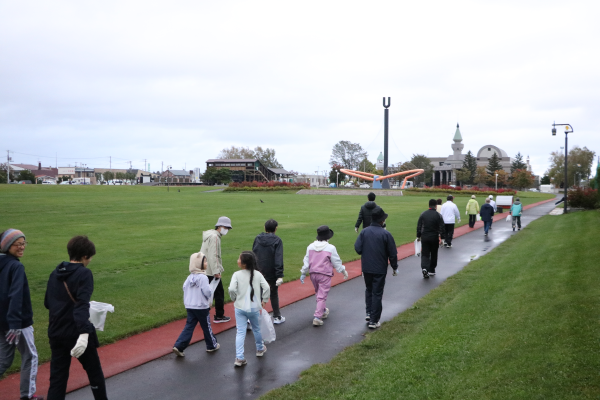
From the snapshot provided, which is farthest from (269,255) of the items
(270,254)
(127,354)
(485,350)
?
(485,350)

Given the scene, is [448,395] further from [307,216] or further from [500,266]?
[307,216]

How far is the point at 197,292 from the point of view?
641 cm

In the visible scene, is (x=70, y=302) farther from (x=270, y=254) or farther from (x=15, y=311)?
(x=270, y=254)

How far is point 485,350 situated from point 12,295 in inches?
210

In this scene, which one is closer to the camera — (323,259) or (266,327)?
(266,327)

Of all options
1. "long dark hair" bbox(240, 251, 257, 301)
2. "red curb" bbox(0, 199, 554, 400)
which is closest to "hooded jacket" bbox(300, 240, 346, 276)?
"long dark hair" bbox(240, 251, 257, 301)

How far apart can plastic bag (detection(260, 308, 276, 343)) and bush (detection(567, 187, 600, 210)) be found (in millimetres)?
30372

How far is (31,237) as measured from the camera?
1889cm

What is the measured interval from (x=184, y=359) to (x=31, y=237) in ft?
51.0

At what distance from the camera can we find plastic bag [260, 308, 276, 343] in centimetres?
634

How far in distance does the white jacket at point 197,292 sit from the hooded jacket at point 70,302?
6.23 ft

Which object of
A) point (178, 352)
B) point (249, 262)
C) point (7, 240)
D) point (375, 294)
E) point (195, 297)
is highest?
point (7, 240)

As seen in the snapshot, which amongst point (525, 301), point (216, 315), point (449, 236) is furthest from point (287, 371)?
point (449, 236)

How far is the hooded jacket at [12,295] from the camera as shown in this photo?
15.4 feet
